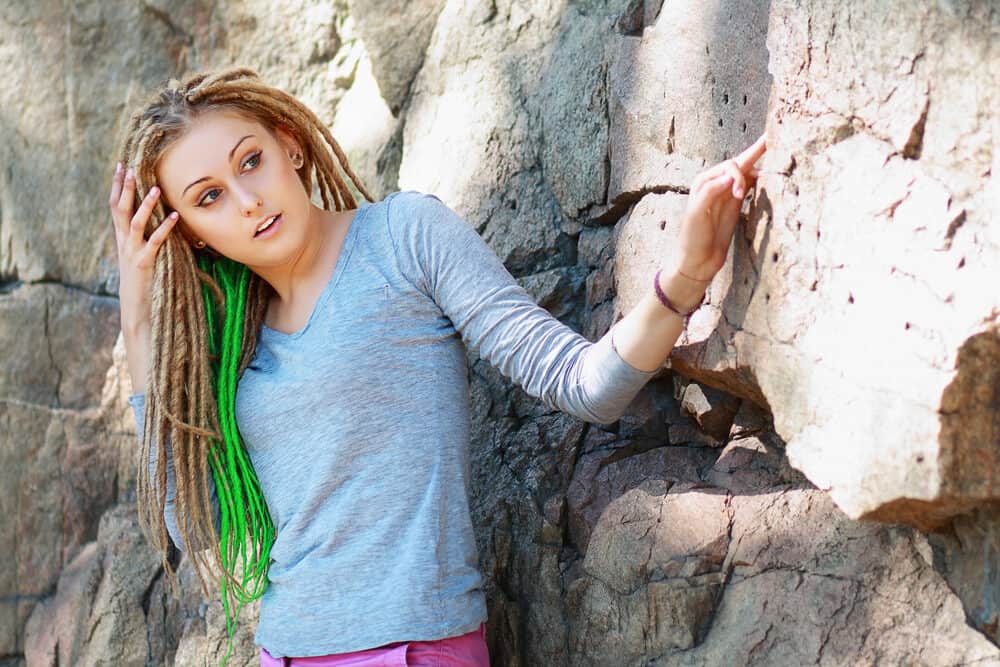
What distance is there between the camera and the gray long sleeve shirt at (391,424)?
73.9 inches

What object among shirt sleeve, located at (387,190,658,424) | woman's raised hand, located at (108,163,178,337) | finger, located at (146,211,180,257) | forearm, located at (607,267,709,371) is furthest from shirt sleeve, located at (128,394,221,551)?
forearm, located at (607,267,709,371)

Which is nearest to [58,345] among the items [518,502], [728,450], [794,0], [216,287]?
[216,287]

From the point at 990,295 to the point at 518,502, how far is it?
39.5 inches

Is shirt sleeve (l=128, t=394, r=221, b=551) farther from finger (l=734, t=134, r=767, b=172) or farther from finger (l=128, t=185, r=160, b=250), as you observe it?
finger (l=734, t=134, r=767, b=172)

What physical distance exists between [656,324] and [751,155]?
276 mm

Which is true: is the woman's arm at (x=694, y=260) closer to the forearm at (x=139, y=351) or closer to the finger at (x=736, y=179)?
the finger at (x=736, y=179)

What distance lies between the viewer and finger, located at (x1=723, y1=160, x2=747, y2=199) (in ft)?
5.61

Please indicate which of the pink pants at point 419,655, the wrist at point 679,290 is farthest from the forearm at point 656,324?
the pink pants at point 419,655

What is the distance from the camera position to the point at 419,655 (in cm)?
186

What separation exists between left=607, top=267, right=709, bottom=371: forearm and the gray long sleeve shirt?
106mm

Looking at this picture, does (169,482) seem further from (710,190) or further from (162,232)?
(710,190)

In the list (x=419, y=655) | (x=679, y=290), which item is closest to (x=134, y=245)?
(x=419, y=655)

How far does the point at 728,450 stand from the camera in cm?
200

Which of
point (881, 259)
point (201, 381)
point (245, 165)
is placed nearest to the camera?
point (881, 259)
